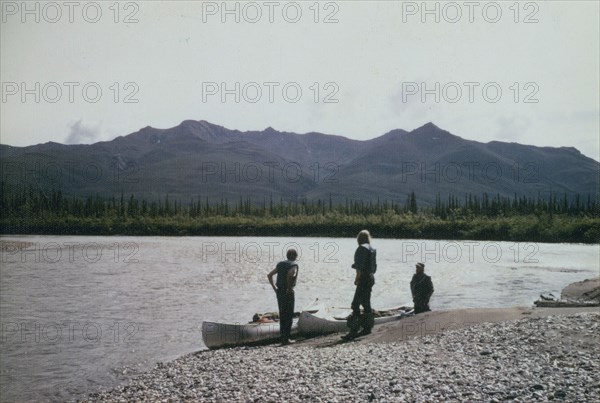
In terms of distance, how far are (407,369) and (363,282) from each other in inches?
158

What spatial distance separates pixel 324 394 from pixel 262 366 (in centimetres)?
326

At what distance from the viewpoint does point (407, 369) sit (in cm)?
1323

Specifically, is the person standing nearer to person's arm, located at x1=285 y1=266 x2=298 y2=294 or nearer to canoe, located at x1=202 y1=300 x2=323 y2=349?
person's arm, located at x1=285 y1=266 x2=298 y2=294

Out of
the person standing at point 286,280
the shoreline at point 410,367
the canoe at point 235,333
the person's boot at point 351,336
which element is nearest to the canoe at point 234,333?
the canoe at point 235,333

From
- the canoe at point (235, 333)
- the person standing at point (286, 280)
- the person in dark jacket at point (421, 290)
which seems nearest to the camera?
the person standing at point (286, 280)

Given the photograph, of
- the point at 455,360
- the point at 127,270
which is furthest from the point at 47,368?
the point at 127,270

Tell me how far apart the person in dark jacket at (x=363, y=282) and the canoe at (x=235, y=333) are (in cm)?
265

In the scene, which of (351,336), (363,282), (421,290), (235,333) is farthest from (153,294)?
(363,282)

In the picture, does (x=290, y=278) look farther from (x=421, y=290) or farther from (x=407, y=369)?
(x=421, y=290)

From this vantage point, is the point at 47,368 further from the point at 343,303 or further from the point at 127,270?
the point at 127,270

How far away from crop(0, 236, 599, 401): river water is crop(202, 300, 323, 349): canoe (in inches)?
59.7

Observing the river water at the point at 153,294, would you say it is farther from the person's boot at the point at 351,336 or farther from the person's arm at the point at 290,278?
the person's boot at the point at 351,336

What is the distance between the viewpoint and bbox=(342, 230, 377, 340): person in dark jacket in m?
16.6

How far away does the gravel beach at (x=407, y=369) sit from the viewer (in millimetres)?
11523
